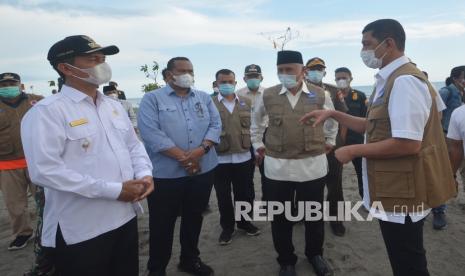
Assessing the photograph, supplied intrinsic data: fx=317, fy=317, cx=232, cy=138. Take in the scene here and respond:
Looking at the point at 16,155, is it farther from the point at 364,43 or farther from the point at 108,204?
the point at 364,43

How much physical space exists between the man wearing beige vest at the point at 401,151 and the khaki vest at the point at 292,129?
3.26 ft

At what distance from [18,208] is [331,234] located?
13.9 feet

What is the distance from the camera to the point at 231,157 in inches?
169

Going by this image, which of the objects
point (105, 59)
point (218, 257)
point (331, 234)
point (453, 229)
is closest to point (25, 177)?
point (218, 257)

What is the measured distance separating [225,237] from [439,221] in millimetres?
2876

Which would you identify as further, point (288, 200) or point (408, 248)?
point (288, 200)

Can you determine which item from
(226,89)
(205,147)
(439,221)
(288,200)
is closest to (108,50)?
(205,147)

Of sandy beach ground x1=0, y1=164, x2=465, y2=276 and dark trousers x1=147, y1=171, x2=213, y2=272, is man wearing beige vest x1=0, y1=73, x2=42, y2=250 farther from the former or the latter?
dark trousers x1=147, y1=171, x2=213, y2=272

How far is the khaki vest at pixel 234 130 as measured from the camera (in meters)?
4.24

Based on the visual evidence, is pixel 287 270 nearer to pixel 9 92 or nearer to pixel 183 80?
pixel 183 80

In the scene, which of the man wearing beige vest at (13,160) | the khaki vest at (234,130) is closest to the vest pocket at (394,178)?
the khaki vest at (234,130)

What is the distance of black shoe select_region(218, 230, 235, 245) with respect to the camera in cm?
414

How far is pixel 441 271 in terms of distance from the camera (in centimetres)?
326

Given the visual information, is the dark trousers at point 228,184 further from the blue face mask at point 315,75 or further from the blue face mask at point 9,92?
the blue face mask at point 9,92
